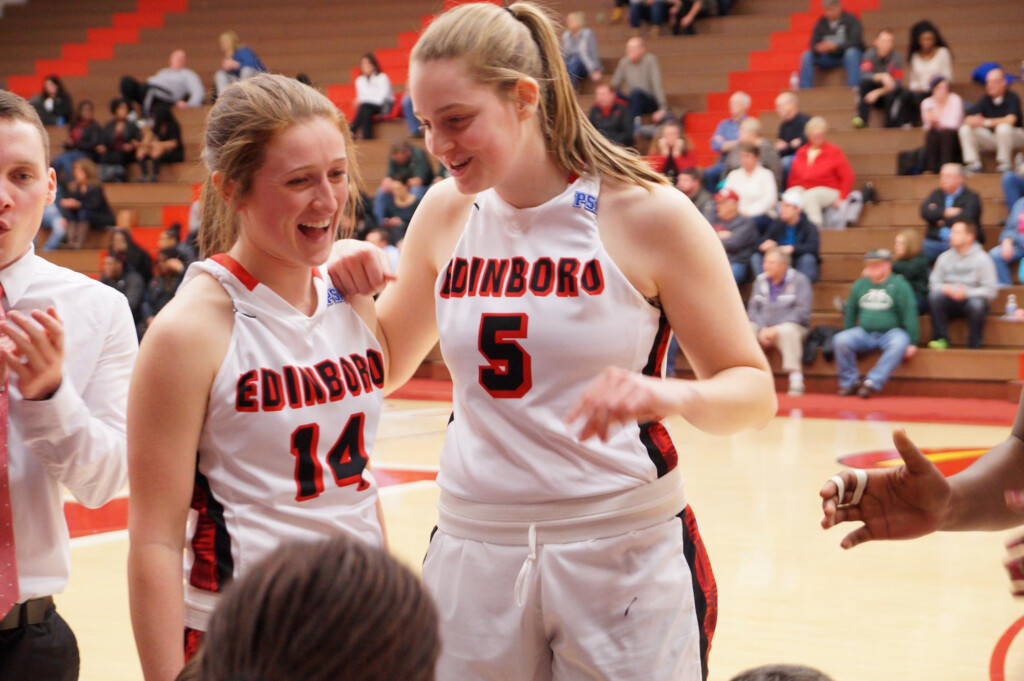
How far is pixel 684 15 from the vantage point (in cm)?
1570

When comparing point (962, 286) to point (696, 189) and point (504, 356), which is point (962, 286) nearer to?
point (696, 189)

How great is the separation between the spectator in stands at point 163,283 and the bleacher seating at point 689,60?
1326 millimetres

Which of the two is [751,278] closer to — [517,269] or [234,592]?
[517,269]

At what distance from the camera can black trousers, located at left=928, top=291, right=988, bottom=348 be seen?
10.7m

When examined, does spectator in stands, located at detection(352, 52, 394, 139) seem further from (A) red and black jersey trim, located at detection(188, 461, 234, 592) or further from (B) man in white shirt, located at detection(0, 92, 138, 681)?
(A) red and black jersey trim, located at detection(188, 461, 234, 592)

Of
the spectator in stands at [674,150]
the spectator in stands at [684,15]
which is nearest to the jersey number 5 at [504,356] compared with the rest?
the spectator in stands at [674,150]

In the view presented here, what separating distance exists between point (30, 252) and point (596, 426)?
1.17 metres

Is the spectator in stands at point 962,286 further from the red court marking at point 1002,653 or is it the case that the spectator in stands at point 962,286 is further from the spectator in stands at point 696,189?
the red court marking at point 1002,653

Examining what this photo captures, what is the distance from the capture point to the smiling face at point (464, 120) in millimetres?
2035

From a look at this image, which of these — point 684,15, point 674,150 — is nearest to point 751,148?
point 674,150

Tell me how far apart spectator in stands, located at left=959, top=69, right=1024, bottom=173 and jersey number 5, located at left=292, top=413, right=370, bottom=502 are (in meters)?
11.7

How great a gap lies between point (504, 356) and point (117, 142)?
52.3 feet

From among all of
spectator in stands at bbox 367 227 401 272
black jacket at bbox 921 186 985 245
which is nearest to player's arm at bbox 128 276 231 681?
spectator in stands at bbox 367 227 401 272

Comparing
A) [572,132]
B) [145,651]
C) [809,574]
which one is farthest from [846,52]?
[145,651]
